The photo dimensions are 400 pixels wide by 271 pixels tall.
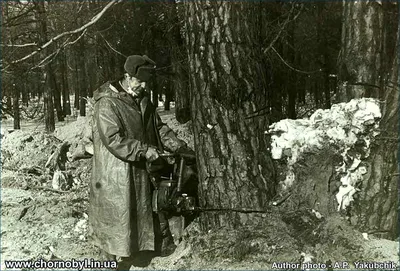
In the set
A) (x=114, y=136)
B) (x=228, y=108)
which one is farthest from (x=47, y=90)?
(x=228, y=108)

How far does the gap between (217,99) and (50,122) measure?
15.8 metres

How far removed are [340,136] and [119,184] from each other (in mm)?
1941

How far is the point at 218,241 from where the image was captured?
11.9 ft

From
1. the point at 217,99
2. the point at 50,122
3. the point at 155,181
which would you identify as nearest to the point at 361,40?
the point at 217,99

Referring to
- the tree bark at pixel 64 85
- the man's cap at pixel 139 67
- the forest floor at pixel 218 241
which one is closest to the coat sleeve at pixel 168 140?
the man's cap at pixel 139 67

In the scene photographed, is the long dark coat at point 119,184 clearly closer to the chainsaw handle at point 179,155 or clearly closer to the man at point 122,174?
the man at point 122,174

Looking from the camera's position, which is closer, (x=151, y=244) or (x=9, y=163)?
(x=151, y=244)

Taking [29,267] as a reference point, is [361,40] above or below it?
above

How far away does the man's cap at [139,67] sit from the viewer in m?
3.91

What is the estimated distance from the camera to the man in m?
3.90

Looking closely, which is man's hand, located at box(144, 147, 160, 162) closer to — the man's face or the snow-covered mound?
the man's face

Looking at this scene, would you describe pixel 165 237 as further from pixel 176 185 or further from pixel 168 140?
pixel 168 140

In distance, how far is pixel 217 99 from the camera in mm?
3596

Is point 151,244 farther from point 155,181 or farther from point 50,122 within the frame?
point 50,122
